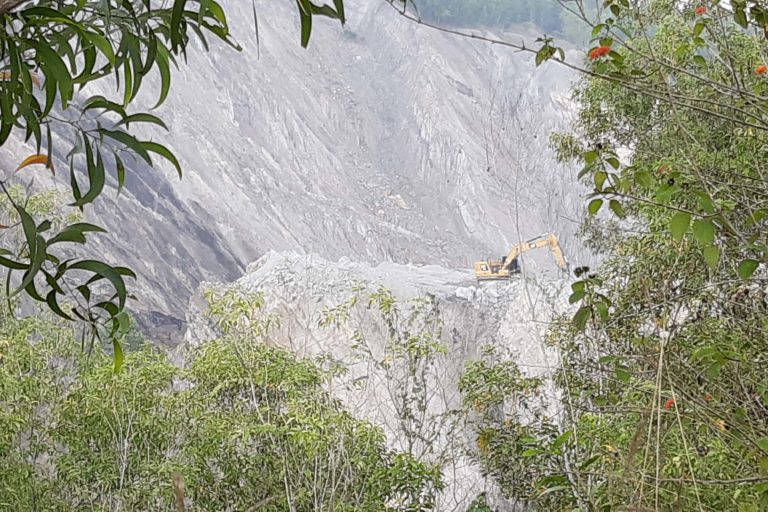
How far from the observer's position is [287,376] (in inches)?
143

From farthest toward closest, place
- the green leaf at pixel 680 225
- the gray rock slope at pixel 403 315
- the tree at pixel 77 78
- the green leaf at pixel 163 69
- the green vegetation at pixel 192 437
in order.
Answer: the gray rock slope at pixel 403 315
the green vegetation at pixel 192 437
the green leaf at pixel 680 225
the green leaf at pixel 163 69
the tree at pixel 77 78

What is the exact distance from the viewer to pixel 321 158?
1462 cm

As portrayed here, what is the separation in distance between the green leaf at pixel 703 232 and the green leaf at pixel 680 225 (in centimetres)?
2

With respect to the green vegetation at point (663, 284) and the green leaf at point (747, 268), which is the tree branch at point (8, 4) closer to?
the green vegetation at point (663, 284)

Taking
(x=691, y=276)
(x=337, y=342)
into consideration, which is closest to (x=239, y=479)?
(x=691, y=276)

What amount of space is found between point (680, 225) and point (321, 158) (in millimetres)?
13969

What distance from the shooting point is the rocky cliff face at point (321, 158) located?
1190cm

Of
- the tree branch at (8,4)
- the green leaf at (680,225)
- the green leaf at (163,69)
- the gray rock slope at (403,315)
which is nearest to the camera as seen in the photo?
the tree branch at (8,4)

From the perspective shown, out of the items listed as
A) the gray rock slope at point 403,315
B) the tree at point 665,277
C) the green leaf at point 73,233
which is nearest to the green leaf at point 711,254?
the tree at point 665,277

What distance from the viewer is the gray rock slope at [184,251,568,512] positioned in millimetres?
5648

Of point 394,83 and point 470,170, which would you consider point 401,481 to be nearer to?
point 470,170

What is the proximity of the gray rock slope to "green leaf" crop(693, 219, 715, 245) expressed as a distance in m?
4.21

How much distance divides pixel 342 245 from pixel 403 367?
28.2 ft

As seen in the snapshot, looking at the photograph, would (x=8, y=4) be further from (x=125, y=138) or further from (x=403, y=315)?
(x=403, y=315)
